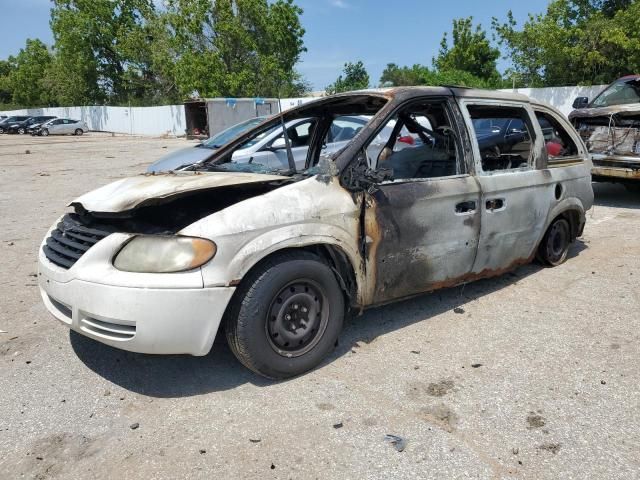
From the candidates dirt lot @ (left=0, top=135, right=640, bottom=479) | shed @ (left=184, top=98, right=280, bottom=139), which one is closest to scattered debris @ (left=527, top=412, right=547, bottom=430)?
dirt lot @ (left=0, top=135, right=640, bottom=479)

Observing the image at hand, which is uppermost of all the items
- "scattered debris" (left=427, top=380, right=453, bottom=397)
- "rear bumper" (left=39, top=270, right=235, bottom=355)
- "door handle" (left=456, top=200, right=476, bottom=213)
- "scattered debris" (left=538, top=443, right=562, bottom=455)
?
"door handle" (left=456, top=200, right=476, bottom=213)

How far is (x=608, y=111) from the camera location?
809 centimetres

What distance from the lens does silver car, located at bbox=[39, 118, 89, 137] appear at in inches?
1614

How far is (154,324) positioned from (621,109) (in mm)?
7935

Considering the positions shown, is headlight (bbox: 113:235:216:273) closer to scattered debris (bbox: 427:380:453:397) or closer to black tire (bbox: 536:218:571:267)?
scattered debris (bbox: 427:380:453:397)

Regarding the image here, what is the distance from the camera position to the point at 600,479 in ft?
7.50

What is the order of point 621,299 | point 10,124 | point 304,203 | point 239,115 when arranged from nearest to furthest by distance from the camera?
1. point 304,203
2. point 621,299
3. point 239,115
4. point 10,124

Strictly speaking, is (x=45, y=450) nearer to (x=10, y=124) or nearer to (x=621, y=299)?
(x=621, y=299)

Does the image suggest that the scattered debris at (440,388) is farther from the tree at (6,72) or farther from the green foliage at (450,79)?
the tree at (6,72)

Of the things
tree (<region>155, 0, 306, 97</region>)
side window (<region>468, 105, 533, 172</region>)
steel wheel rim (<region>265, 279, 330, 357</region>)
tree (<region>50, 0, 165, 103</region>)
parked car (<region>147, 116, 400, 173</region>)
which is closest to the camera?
steel wheel rim (<region>265, 279, 330, 357</region>)

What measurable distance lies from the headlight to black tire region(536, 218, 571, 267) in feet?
11.7

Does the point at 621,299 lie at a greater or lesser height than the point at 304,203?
lesser

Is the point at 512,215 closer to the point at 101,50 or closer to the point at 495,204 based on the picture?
the point at 495,204

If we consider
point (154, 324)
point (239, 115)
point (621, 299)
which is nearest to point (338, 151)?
point (154, 324)
